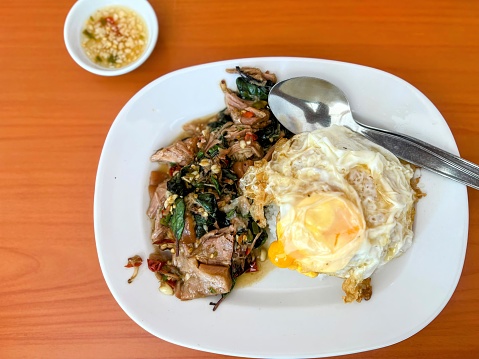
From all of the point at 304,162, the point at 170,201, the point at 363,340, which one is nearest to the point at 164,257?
the point at 170,201

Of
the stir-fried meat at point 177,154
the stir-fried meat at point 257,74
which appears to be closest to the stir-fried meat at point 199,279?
the stir-fried meat at point 177,154

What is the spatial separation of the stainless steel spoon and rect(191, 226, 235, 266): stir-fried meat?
82cm

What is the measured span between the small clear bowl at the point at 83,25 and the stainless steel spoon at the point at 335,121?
3.16 ft

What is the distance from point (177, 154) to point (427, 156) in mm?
1540

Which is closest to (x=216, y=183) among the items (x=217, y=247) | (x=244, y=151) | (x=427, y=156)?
(x=244, y=151)

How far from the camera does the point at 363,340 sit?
257 cm

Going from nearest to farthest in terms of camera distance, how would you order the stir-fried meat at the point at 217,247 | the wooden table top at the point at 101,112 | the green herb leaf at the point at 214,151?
the stir-fried meat at the point at 217,247, the green herb leaf at the point at 214,151, the wooden table top at the point at 101,112

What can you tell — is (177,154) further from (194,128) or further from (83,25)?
(83,25)

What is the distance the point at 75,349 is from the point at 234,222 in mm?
1385

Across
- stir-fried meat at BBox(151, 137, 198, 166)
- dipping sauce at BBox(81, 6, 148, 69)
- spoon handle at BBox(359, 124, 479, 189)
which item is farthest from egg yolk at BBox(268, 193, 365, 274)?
dipping sauce at BBox(81, 6, 148, 69)

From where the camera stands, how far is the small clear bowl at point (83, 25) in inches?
114

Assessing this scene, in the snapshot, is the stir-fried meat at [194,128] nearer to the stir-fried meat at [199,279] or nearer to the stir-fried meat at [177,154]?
the stir-fried meat at [177,154]

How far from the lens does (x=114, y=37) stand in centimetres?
306

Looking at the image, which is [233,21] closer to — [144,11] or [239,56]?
[239,56]
